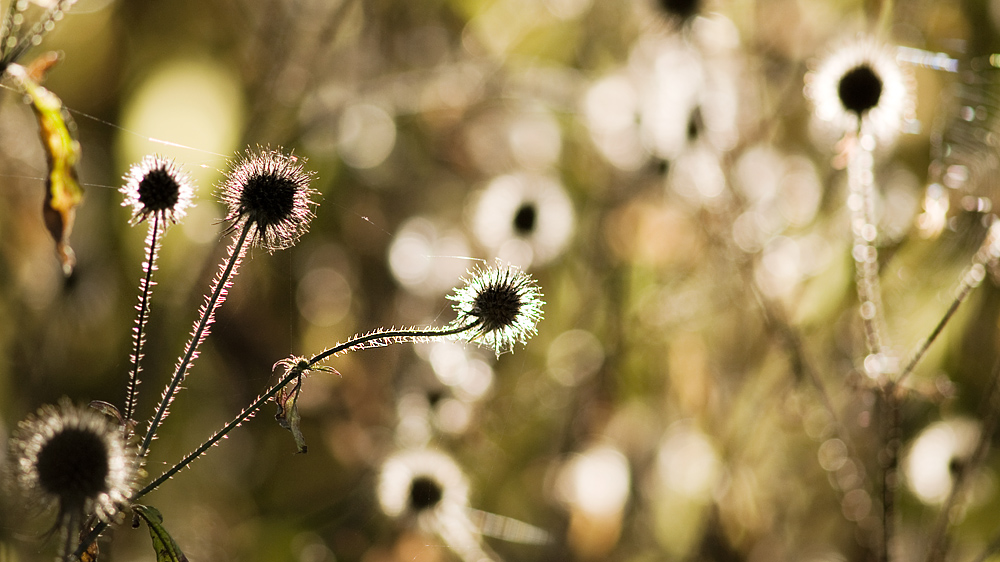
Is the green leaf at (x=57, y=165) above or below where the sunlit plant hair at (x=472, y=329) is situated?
above

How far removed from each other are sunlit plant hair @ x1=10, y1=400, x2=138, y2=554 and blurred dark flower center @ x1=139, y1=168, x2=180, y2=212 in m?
0.27

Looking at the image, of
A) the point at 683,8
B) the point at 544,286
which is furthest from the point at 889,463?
the point at 683,8

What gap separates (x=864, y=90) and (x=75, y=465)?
5.48ft

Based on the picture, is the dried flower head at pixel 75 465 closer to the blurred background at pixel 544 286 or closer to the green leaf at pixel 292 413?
the green leaf at pixel 292 413

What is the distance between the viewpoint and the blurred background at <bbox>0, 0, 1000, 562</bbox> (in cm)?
215

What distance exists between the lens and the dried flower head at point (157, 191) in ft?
2.99

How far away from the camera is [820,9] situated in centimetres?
279

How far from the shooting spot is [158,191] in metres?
0.91

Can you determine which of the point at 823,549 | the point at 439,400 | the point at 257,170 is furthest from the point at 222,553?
the point at 823,549

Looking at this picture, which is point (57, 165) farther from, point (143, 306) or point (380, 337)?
point (380, 337)

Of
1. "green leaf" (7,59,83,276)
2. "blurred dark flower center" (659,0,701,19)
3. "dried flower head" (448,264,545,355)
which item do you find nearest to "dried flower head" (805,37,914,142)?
"blurred dark flower center" (659,0,701,19)

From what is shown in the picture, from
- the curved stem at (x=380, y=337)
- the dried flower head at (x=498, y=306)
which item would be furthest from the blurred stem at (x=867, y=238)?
the curved stem at (x=380, y=337)

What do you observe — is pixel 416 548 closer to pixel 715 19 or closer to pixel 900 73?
pixel 900 73

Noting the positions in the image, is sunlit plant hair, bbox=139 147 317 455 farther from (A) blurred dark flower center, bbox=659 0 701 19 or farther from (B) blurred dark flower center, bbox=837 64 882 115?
(A) blurred dark flower center, bbox=659 0 701 19
